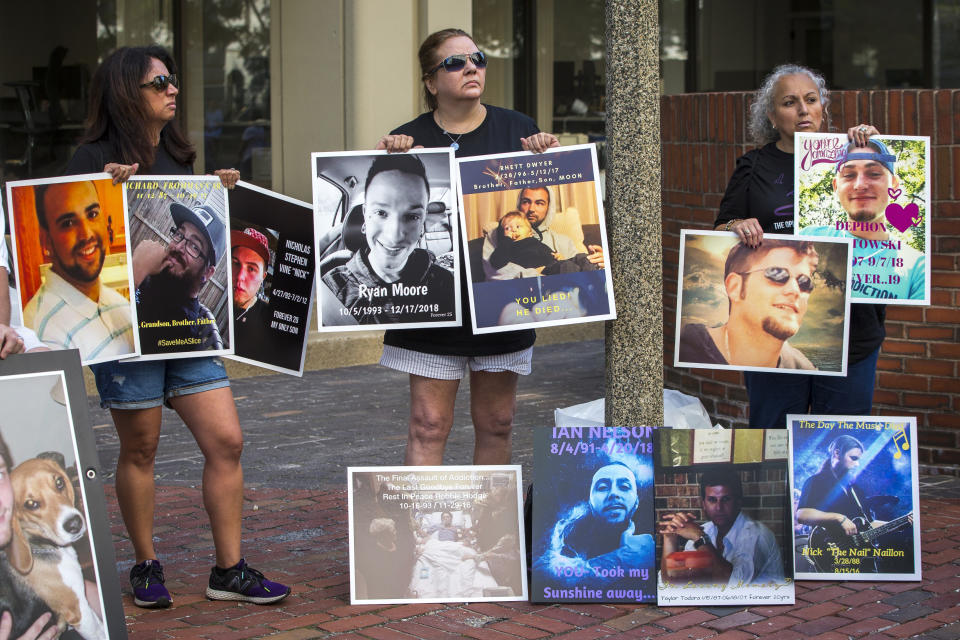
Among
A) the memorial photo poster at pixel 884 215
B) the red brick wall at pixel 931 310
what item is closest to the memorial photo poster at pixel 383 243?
the memorial photo poster at pixel 884 215

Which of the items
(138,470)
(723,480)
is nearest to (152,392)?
(138,470)

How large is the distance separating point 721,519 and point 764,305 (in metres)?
0.79

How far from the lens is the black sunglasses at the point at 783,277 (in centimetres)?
461

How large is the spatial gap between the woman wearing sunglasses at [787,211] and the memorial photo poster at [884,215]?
9cm

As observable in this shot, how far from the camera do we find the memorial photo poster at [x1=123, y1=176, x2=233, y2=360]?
432 centimetres

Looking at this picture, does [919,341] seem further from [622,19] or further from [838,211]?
[622,19]

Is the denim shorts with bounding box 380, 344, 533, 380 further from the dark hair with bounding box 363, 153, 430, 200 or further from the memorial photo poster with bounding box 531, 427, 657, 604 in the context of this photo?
the dark hair with bounding box 363, 153, 430, 200

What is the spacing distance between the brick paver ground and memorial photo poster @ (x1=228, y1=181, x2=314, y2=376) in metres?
0.88

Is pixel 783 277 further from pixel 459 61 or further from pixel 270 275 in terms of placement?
pixel 270 275

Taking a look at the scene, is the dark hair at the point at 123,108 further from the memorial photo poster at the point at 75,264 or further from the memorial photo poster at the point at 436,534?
the memorial photo poster at the point at 436,534

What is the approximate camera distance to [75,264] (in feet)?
13.8

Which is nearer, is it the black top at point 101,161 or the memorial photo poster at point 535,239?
the black top at point 101,161

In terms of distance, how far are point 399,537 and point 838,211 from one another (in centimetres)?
196

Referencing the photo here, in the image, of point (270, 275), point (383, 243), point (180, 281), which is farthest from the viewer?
point (270, 275)
